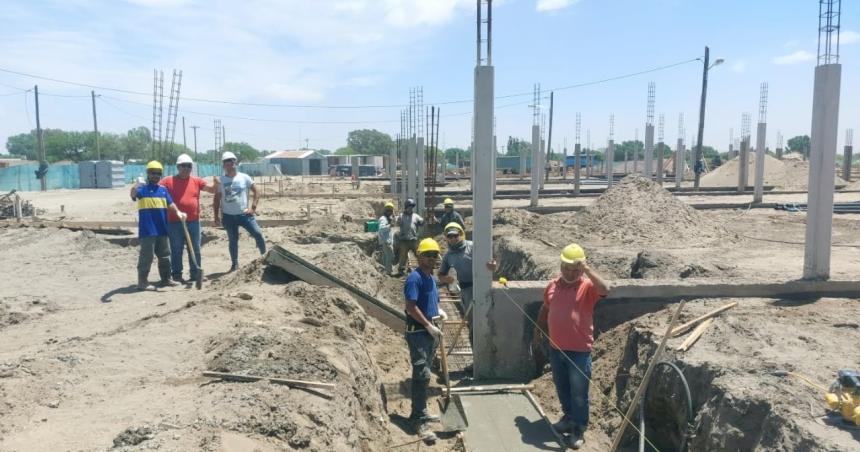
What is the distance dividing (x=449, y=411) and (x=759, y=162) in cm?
1624

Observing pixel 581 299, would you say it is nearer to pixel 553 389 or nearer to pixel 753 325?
pixel 753 325

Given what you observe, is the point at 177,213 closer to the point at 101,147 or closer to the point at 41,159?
the point at 41,159

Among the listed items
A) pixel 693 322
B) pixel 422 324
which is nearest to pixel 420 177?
pixel 422 324

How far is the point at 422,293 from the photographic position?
205 inches

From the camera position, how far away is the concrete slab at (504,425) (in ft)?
17.2

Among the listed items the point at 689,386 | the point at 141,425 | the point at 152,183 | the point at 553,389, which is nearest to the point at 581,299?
the point at 689,386

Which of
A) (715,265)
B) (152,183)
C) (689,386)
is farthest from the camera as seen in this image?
(715,265)

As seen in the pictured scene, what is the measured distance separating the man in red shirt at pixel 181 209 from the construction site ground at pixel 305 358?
494 mm

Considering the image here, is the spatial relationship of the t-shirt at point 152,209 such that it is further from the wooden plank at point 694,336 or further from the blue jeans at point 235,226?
the wooden plank at point 694,336

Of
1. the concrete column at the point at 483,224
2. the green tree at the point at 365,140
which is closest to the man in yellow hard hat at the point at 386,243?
the concrete column at the point at 483,224

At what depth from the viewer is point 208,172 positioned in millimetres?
A: 53375

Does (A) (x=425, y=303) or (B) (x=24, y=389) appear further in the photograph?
(A) (x=425, y=303)

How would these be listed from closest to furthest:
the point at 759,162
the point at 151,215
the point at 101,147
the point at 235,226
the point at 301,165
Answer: the point at 151,215
the point at 235,226
the point at 759,162
the point at 301,165
the point at 101,147

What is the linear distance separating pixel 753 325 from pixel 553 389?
2.12 meters
